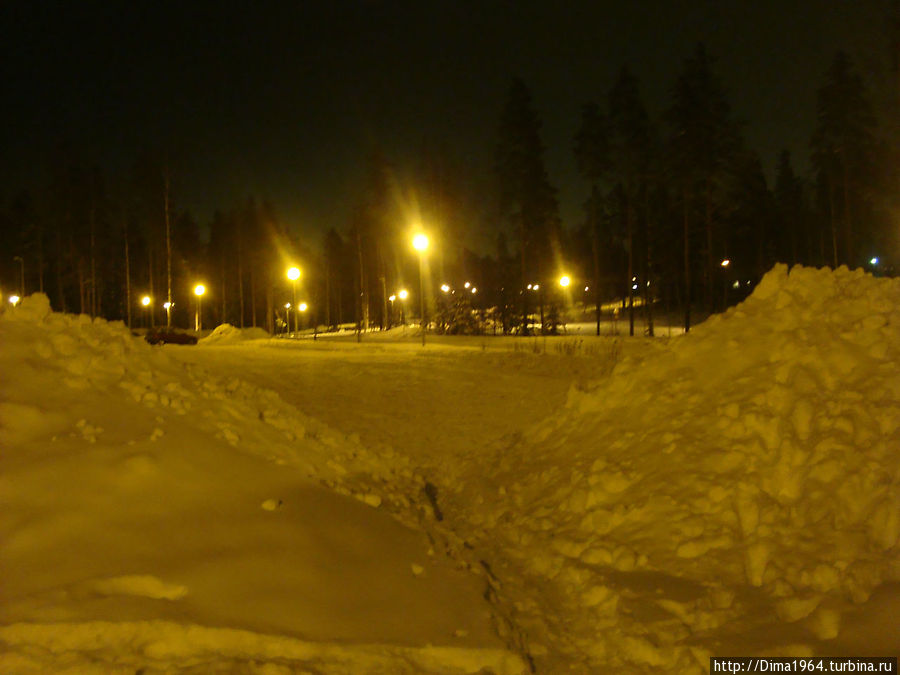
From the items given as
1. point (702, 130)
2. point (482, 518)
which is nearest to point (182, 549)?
point (482, 518)

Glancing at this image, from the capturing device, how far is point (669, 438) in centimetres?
755

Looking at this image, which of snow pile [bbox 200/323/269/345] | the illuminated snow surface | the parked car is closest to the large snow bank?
the illuminated snow surface

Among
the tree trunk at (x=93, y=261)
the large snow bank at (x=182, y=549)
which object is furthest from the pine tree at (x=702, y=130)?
the tree trunk at (x=93, y=261)

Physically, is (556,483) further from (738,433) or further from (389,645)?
(389,645)

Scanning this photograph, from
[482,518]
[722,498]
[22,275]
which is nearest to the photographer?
[722,498]

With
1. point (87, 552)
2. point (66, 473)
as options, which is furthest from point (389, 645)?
point (66, 473)

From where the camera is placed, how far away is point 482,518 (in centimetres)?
803

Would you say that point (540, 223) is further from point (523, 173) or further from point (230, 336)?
point (230, 336)

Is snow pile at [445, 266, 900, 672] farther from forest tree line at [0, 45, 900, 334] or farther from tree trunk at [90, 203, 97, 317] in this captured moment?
tree trunk at [90, 203, 97, 317]

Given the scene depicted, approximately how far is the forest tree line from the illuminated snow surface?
902 inches

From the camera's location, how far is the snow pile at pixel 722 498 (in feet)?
16.1

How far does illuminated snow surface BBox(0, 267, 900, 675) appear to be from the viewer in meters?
4.52

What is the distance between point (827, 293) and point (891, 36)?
66.5 feet

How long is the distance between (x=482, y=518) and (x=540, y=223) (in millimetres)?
30459
